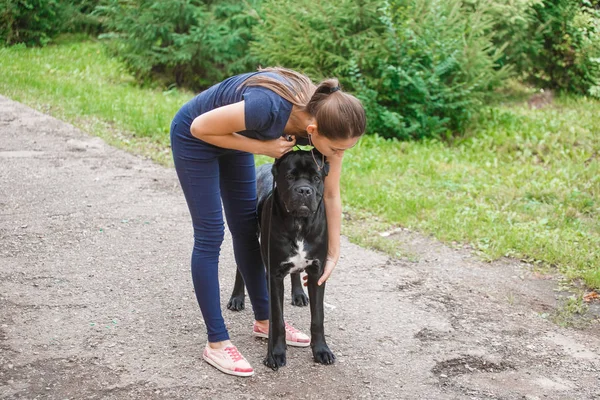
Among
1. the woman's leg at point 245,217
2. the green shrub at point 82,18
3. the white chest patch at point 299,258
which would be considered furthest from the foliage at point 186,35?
the white chest patch at point 299,258

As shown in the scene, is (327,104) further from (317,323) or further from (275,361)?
(275,361)

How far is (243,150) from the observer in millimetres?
3434

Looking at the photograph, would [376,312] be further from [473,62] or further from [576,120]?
[576,120]

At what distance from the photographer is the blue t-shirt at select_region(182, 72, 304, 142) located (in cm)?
329

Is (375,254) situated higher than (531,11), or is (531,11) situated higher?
(531,11)

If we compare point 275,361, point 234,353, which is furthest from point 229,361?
point 275,361

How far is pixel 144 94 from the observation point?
1202 cm

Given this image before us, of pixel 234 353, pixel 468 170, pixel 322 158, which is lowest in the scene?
pixel 468 170

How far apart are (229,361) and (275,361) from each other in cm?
27

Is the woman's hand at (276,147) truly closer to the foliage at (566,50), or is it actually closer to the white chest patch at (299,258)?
the white chest patch at (299,258)

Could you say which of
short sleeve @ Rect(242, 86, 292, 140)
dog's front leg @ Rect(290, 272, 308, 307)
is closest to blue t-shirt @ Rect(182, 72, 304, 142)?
short sleeve @ Rect(242, 86, 292, 140)

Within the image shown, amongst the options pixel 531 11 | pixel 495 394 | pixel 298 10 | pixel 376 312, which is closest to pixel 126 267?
pixel 376 312

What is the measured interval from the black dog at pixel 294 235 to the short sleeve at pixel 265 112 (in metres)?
0.33

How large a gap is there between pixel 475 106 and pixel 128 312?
690 cm
